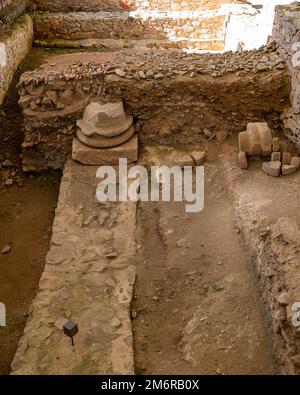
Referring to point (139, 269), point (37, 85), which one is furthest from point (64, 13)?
point (139, 269)

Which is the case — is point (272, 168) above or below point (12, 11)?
below

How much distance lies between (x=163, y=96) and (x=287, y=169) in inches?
75.4

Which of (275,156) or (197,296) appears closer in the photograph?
(197,296)

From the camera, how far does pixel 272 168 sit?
498cm

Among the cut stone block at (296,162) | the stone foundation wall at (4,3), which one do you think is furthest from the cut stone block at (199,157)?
the stone foundation wall at (4,3)

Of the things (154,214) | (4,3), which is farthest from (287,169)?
(4,3)

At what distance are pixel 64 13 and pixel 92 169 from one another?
6.50m

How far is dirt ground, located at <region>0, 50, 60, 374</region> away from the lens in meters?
4.31

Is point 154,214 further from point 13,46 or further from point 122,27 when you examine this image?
point 122,27

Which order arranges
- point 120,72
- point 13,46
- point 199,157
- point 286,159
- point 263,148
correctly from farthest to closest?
point 13,46 < point 120,72 < point 199,157 < point 263,148 < point 286,159

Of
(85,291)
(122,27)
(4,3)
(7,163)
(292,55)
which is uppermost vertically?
(292,55)

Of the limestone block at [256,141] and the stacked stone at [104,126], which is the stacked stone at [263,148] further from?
the stacked stone at [104,126]

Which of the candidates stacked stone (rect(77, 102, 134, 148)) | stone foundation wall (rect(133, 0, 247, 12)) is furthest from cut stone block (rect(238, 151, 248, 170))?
stone foundation wall (rect(133, 0, 247, 12))

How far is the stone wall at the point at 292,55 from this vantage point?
544 centimetres
